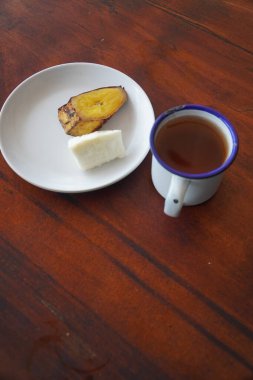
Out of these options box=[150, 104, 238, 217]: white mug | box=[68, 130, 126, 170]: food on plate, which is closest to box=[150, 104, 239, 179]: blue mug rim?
box=[150, 104, 238, 217]: white mug

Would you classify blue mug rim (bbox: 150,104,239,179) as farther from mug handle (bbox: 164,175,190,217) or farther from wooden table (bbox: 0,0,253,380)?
wooden table (bbox: 0,0,253,380)

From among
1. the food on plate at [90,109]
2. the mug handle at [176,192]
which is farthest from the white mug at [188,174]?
the food on plate at [90,109]

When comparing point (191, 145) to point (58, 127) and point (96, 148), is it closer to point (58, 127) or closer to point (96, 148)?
point (96, 148)

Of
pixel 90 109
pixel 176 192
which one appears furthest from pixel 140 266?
pixel 90 109

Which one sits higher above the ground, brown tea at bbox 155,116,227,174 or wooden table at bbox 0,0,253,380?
brown tea at bbox 155,116,227,174

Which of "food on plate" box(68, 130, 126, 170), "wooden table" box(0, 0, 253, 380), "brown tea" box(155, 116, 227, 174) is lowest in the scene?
"wooden table" box(0, 0, 253, 380)

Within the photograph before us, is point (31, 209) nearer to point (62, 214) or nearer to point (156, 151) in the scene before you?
point (62, 214)
